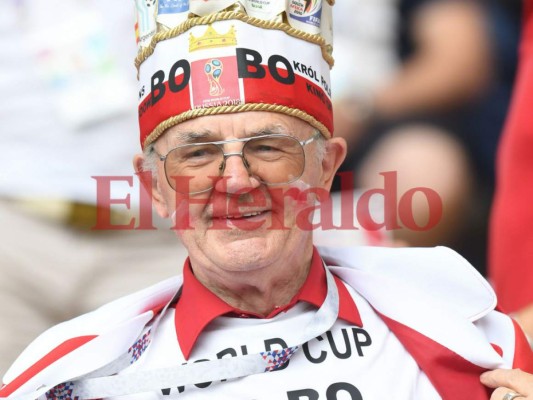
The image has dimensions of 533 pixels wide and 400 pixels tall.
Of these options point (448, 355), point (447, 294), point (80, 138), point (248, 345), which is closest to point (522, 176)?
point (447, 294)

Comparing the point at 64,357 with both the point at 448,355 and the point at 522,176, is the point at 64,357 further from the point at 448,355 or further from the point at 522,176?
the point at 522,176

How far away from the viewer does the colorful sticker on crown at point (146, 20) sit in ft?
7.14

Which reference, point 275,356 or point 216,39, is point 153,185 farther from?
point 275,356

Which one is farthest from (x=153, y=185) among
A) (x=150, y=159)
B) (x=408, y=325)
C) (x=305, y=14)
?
(x=408, y=325)

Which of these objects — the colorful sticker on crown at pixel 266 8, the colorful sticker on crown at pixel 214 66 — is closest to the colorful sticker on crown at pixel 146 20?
the colorful sticker on crown at pixel 214 66

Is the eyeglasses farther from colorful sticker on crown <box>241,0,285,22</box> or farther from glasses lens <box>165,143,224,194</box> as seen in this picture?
colorful sticker on crown <box>241,0,285,22</box>

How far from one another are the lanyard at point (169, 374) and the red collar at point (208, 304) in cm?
9

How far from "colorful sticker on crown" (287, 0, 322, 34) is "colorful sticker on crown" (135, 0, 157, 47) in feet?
1.09

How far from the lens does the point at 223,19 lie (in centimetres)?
209

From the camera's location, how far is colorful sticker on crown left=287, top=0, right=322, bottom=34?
218 centimetres

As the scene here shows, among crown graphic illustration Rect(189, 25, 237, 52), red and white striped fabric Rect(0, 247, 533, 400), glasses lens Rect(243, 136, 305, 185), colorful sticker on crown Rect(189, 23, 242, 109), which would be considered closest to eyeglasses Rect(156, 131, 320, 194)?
glasses lens Rect(243, 136, 305, 185)

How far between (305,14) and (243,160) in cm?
44

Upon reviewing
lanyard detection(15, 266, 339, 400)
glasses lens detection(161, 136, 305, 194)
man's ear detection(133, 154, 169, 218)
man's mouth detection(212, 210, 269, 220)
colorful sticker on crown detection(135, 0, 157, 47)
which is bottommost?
lanyard detection(15, 266, 339, 400)

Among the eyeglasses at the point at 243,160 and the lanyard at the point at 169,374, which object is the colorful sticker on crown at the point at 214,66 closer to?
the eyeglasses at the point at 243,160
